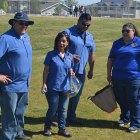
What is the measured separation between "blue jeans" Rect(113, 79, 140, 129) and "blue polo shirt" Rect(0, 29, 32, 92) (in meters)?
1.88

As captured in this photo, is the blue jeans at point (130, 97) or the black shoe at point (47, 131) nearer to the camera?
the black shoe at point (47, 131)

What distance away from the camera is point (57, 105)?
6.33 m

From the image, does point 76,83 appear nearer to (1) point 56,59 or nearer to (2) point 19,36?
(1) point 56,59

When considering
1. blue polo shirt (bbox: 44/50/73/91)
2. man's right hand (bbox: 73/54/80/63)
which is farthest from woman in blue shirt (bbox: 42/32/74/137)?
man's right hand (bbox: 73/54/80/63)

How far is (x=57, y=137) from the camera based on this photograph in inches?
256

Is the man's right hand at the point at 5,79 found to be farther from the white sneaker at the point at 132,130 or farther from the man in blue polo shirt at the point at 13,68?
the white sneaker at the point at 132,130

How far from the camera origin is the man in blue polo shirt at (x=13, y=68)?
5.47 metres

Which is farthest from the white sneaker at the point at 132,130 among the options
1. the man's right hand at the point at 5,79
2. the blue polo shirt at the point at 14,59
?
the man's right hand at the point at 5,79

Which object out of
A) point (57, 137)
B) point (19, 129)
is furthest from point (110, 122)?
point (19, 129)

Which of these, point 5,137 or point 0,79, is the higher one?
point 0,79

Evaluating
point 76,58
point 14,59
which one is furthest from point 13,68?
point 76,58

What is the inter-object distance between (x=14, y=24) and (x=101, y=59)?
10.3m

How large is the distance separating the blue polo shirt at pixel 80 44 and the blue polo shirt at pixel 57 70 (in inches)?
16.7

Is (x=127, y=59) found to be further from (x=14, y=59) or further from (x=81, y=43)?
(x=14, y=59)
